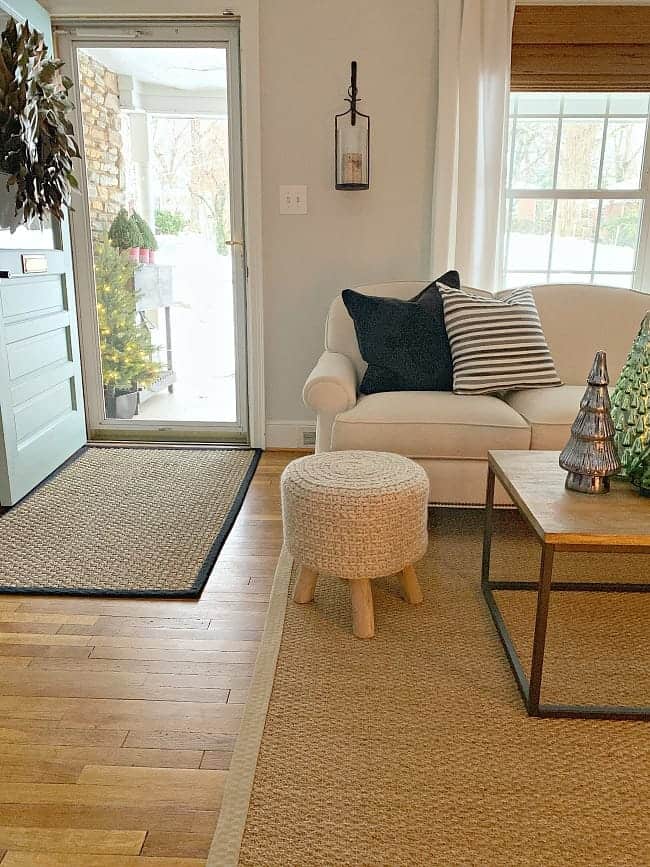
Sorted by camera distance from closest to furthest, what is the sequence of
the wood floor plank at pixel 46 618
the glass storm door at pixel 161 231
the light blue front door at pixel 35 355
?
the wood floor plank at pixel 46 618 → the light blue front door at pixel 35 355 → the glass storm door at pixel 161 231

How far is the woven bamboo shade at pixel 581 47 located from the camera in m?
3.09

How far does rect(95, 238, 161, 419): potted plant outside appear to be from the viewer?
3.62 metres

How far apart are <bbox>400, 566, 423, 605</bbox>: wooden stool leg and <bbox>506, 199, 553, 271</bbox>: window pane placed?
2046 millimetres

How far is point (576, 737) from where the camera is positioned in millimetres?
1511

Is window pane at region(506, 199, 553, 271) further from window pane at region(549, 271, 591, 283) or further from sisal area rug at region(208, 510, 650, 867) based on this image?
sisal area rug at region(208, 510, 650, 867)

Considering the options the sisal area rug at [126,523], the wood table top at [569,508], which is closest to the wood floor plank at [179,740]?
the sisal area rug at [126,523]

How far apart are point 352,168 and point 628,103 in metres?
1.36

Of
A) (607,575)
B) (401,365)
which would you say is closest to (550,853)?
(607,575)

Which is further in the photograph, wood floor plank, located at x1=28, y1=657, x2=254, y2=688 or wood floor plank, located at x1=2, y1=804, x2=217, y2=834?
wood floor plank, located at x1=28, y1=657, x2=254, y2=688

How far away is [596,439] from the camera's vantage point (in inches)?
65.5

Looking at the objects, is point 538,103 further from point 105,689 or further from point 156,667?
point 105,689

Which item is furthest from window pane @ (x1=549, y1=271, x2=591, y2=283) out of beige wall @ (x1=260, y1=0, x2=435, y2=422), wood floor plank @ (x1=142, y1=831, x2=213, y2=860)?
wood floor plank @ (x1=142, y1=831, x2=213, y2=860)

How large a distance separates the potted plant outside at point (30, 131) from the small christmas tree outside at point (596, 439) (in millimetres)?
2284

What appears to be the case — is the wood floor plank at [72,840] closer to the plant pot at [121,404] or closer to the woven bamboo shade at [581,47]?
the plant pot at [121,404]
